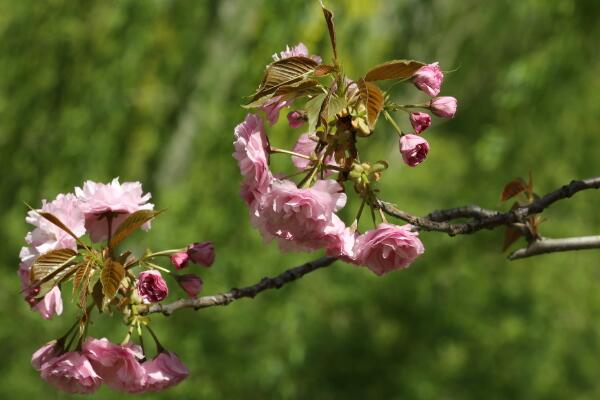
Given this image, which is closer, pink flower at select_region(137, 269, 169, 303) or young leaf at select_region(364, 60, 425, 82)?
young leaf at select_region(364, 60, 425, 82)

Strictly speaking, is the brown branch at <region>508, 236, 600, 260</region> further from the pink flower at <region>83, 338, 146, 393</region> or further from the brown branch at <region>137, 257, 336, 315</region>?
the pink flower at <region>83, 338, 146, 393</region>

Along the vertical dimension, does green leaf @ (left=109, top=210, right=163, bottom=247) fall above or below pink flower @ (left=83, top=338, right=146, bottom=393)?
above

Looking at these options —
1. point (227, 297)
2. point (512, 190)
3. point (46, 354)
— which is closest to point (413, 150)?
point (227, 297)

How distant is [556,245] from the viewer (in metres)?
1.76

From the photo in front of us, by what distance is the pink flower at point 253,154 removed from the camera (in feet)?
4.54

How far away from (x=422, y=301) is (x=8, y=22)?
281 centimetres

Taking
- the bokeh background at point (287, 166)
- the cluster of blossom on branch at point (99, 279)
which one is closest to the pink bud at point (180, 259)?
the cluster of blossom on branch at point (99, 279)

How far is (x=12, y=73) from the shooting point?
5445 millimetres

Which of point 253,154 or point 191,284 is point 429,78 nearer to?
point 253,154

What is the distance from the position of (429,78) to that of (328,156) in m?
0.18

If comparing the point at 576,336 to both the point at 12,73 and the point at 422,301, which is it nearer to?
the point at 422,301

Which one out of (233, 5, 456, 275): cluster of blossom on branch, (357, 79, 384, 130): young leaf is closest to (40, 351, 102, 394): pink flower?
(233, 5, 456, 275): cluster of blossom on branch

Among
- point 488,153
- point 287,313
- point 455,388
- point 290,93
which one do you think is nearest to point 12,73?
point 287,313

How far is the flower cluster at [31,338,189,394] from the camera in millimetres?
1509
